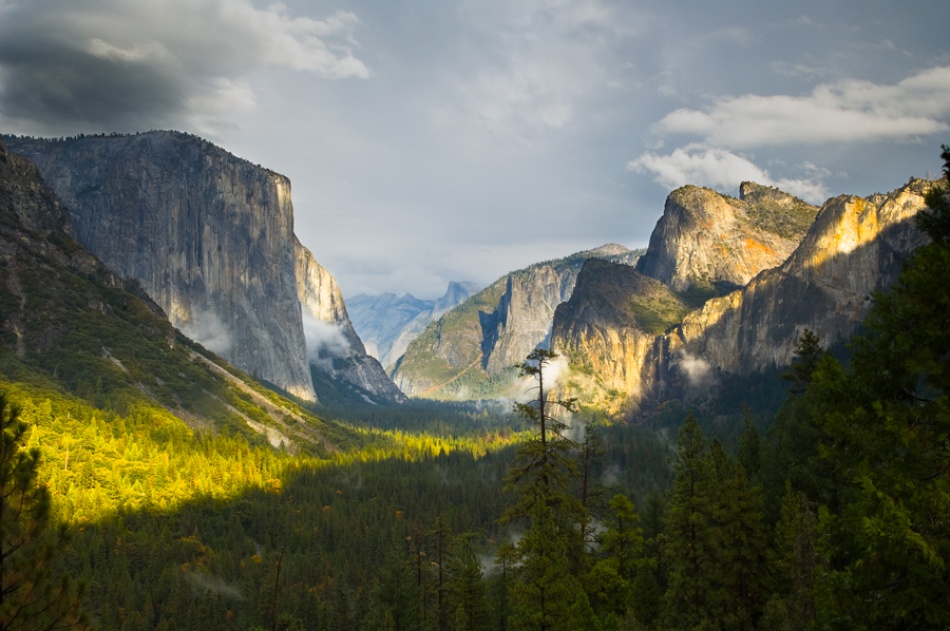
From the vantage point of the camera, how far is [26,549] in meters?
15.8

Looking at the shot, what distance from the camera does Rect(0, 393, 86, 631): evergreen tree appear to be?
15086 millimetres

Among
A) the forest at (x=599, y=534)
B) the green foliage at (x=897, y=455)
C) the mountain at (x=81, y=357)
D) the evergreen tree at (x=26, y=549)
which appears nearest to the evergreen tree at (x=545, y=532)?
the forest at (x=599, y=534)

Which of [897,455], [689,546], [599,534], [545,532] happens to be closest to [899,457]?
[897,455]

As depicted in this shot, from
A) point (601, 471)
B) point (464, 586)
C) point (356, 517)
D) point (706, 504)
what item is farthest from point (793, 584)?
point (601, 471)

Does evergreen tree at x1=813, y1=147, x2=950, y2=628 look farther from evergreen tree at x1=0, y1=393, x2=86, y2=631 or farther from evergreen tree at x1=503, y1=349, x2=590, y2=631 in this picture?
evergreen tree at x1=0, y1=393, x2=86, y2=631

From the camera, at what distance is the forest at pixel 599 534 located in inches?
466

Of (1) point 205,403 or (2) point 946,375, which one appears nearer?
(2) point 946,375


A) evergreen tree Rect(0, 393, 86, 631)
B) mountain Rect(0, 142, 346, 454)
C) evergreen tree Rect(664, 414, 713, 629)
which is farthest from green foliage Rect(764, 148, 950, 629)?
mountain Rect(0, 142, 346, 454)

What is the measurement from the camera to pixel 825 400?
1330 centimetres

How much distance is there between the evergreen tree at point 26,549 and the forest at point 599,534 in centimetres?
5

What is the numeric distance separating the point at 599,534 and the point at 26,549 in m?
29.4

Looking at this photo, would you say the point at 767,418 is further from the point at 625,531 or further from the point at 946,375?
the point at 946,375

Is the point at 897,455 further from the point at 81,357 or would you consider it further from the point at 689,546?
the point at 81,357

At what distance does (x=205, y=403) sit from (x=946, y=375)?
662 ft
